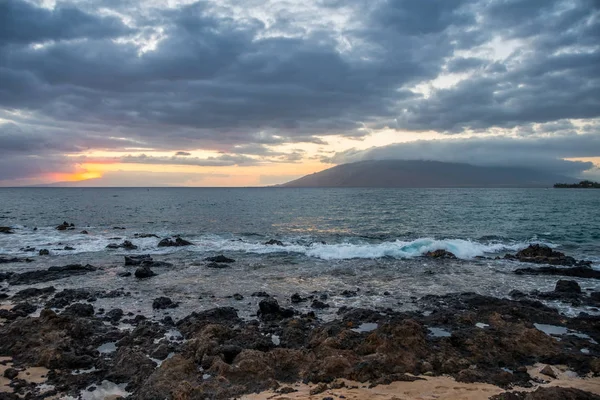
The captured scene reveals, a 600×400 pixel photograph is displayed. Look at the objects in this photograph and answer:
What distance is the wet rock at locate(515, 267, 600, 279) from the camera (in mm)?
23766

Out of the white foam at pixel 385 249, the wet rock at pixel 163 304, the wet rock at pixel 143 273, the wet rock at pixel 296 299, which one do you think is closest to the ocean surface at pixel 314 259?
the white foam at pixel 385 249

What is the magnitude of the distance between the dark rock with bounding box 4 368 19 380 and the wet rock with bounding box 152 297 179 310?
6.79 m

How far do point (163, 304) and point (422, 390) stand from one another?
12.6 metres

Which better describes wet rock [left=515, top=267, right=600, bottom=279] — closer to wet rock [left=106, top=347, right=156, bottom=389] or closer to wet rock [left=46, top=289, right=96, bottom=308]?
wet rock [left=106, top=347, right=156, bottom=389]

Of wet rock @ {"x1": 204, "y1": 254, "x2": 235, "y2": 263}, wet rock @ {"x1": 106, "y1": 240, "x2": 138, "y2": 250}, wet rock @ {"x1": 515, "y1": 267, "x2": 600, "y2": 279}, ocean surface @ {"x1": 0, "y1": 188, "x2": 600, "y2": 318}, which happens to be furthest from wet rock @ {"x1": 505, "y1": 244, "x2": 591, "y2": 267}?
wet rock @ {"x1": 106, "y1": 240, "x2": 138, "y2": 250}

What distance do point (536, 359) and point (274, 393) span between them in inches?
320

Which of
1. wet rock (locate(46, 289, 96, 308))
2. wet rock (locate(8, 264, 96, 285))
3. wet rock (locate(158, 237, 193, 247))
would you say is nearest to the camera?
wet rock (locate(46, 289, 96, 308))

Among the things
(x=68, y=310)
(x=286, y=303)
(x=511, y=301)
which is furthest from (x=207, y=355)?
(x=511, y=301)

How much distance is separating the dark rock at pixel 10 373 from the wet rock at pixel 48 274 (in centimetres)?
1412

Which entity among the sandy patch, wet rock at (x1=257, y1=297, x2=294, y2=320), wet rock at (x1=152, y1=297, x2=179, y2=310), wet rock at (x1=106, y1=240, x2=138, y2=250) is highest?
the sandy patch

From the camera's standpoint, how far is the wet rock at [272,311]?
16.0m

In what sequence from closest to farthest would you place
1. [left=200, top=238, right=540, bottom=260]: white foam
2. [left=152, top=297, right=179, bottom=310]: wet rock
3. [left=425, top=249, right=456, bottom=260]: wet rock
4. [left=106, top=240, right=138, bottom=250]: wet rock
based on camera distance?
[left=152, top=297, right=179, bottom=310]: wet rock, [left=425, top=249, right=456, bottom=260]: wet rock, [left=200, top=238, right=540, bottom=260]: white foam, [left=106, top=240, right=138, bottom=250]: wet rock

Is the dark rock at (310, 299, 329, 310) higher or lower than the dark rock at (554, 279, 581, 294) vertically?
lower

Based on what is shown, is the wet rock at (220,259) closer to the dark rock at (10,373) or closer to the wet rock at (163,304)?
the wet rock at (163,304)
